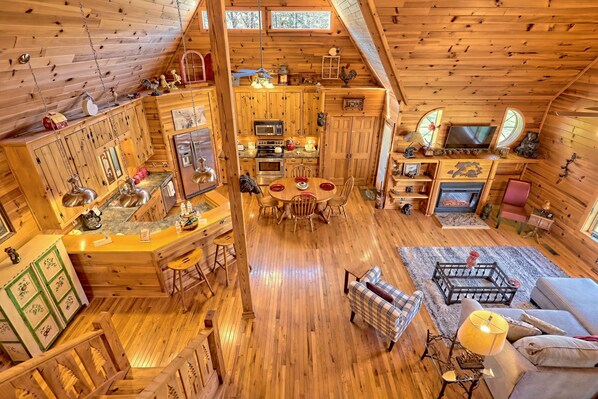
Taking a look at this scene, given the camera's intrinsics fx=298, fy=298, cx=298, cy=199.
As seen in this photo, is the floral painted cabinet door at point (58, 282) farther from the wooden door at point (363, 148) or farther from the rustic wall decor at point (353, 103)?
the wooden door at point (363, 148)

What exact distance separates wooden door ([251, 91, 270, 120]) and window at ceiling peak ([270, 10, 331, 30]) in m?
1.58

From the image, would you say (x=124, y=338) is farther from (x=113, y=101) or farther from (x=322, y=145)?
(x=322, y=145)

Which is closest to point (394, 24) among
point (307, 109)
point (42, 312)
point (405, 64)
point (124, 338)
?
point (405, 64)

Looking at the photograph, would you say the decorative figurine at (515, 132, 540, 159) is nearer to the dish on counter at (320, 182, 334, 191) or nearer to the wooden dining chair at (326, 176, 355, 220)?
the wooden dining chair at (326, 176, 355, 220)

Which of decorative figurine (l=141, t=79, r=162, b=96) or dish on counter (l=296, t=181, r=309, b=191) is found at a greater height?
decorative figurine (l=141, t=79, r=162, b=96)

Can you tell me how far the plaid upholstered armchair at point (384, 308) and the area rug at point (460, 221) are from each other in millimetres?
3423

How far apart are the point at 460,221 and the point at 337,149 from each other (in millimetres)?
3528

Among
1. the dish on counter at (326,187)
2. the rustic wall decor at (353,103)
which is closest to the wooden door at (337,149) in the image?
the rustic wall decor at (353,103)

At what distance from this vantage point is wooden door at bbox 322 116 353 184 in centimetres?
786

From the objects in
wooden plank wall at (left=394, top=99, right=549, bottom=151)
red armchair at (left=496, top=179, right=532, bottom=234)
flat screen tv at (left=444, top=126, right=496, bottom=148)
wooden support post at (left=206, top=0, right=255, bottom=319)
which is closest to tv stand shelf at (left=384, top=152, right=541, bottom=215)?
flat screen tv at (left=444, top=126, right=496, bottom=148)

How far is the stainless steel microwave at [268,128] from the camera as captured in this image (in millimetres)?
8141

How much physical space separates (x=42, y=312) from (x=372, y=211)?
643 cm

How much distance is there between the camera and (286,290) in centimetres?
510

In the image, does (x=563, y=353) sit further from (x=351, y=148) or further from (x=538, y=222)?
(x=351, y=148)
